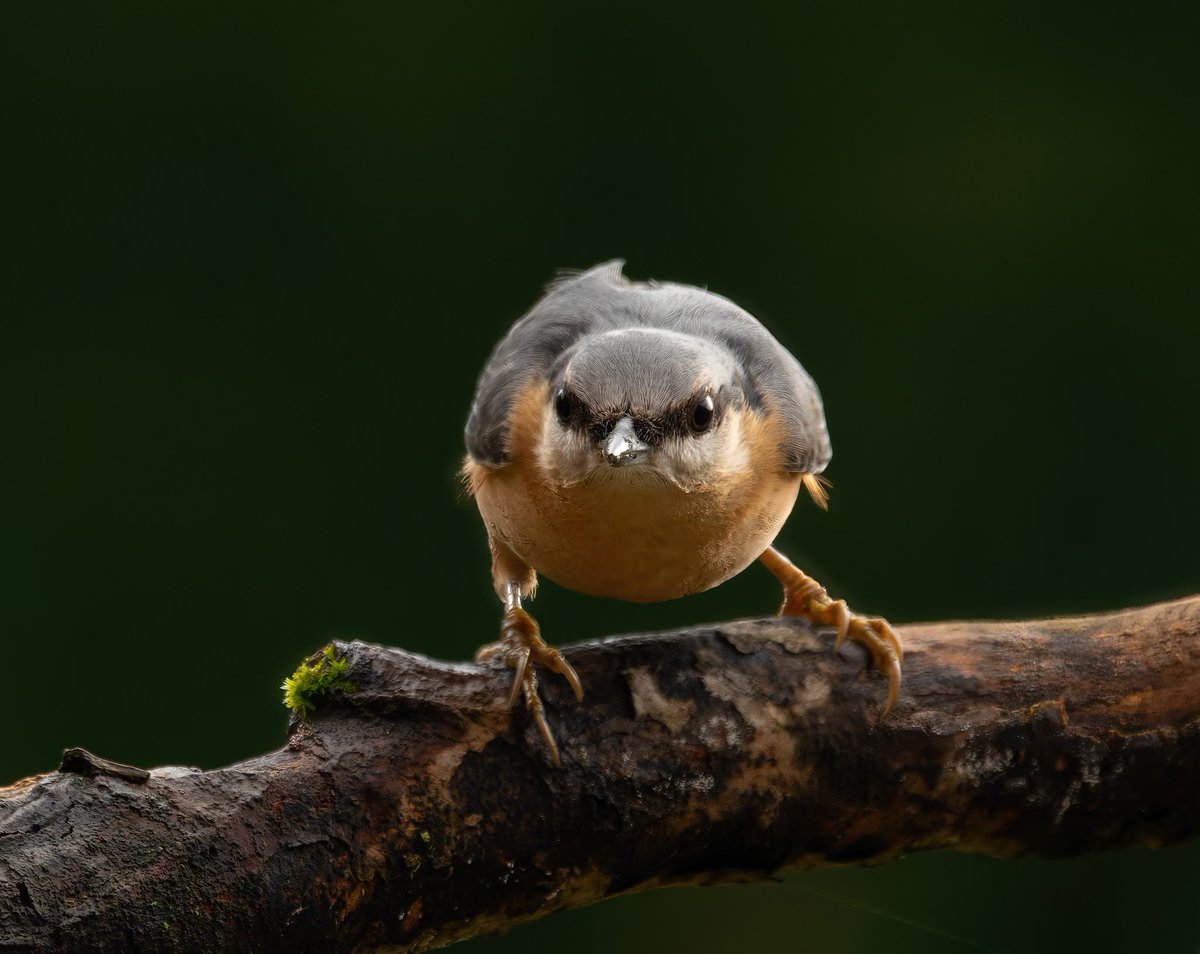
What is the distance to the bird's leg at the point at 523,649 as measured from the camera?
6.12 feet

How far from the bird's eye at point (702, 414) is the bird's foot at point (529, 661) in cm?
41

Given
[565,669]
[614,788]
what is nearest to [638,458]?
[565,669]

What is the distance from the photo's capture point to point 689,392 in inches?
74.8

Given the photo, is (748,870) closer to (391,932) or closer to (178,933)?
(391,932)

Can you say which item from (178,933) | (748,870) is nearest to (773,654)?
(748,870)

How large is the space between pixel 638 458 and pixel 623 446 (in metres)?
0.04

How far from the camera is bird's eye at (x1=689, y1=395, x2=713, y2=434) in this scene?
1.91m

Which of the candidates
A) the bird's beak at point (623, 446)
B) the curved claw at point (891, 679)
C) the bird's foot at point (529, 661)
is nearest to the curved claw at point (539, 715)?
the bird's foot at point (529, 661)

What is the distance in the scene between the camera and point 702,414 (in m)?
1.92

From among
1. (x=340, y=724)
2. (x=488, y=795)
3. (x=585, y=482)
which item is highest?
(x=585, y=482)

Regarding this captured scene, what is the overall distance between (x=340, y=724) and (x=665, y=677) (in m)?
0.50

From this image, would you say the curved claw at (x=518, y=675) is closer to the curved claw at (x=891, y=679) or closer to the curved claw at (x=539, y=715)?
the curved claw at (x=539, y=715)

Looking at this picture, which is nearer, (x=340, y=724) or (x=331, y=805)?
(x=331, y=805)

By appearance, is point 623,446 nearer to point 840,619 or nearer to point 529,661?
point 529,661
